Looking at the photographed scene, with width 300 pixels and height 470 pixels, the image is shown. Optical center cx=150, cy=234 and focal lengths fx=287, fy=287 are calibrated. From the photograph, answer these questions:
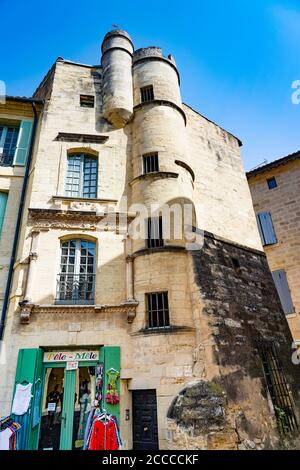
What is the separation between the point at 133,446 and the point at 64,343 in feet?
8.82

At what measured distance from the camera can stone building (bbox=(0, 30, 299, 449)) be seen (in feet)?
20.4

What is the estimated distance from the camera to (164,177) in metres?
8.89

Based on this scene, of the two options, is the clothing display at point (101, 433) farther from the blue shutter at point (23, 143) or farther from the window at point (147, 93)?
the window at point (147, 93)

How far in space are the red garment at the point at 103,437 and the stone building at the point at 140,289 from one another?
382 mm

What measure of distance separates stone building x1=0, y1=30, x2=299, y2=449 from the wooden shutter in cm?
3

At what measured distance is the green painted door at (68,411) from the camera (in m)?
6.08

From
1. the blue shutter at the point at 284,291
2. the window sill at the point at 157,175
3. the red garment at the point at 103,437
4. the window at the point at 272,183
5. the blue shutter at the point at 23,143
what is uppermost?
the window at the point at 272,183

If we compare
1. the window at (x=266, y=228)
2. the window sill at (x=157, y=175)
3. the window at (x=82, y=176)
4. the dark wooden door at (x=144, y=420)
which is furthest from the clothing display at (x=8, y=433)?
the window at (x=266, y=228)

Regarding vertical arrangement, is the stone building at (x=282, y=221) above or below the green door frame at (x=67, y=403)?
above

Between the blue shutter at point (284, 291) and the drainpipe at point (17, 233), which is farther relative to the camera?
the blue shutter at point (284, 291)

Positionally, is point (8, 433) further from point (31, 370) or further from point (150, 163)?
point (150, 163)

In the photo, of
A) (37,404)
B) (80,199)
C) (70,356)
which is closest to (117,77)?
(80,199)

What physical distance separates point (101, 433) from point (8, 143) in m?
9.09

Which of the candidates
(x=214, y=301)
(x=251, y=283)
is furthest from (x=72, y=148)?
(x=251, y=283)
